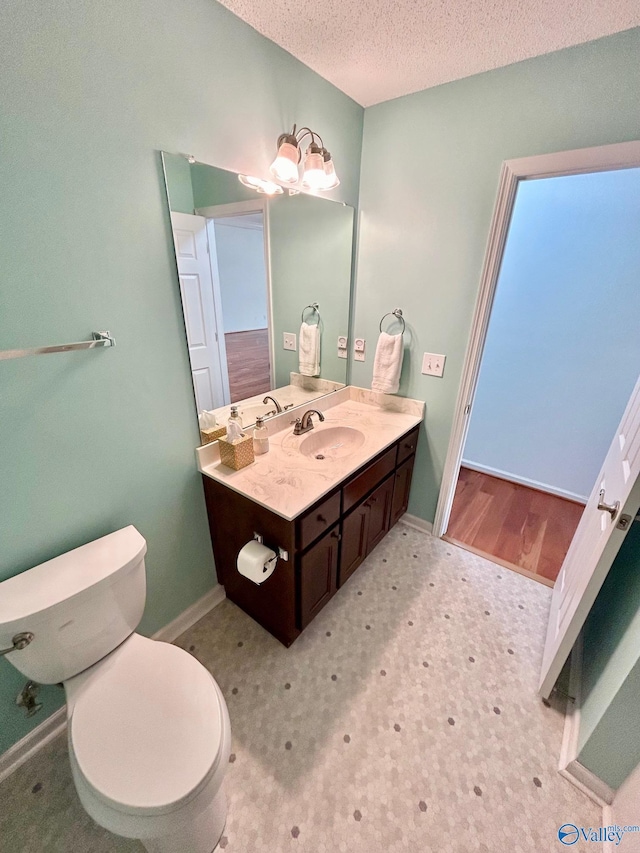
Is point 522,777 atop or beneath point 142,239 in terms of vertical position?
beneath

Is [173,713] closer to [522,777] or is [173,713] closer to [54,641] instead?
[54,641]

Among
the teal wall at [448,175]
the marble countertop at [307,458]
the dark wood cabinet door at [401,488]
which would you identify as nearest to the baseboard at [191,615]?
the marble countertop at [307,458]

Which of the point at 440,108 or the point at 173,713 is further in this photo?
the point at 440,108

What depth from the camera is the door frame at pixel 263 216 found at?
1.26 meters

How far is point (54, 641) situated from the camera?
0.94 metres

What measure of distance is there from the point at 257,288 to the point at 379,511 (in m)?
1.34

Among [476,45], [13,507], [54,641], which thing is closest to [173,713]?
[54,641]

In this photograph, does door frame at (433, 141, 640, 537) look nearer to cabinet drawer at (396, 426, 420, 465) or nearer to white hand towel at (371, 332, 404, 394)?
cabinet drawer at (396, 426, 420, 465)

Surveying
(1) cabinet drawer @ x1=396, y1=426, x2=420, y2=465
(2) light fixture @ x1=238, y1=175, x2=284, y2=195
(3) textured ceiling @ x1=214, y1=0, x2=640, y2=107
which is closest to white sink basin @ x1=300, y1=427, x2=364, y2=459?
(1) cabinet drawer @ x1=396, y1=426, x2=420, y2=465

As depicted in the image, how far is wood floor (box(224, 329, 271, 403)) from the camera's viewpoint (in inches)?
59.4

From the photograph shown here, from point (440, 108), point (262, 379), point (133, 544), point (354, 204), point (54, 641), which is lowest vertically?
point (54, 641)

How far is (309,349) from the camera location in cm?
193

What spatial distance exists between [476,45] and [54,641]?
2486mm

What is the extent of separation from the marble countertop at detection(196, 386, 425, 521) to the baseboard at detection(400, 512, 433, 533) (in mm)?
754
